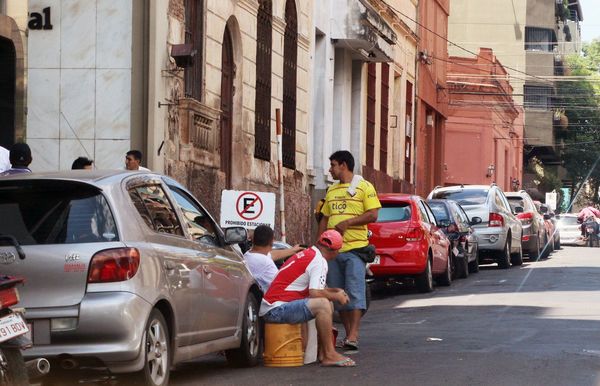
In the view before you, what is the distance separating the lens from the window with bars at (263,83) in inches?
1102

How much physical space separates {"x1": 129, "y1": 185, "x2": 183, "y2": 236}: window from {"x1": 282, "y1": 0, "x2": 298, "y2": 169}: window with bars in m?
19.2

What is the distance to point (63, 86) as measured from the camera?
2117cm

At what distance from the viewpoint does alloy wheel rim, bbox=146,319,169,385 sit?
33.0 ft

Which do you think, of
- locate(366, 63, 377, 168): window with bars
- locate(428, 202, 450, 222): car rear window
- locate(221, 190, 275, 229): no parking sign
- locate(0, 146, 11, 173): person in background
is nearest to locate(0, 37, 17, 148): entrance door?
locate(221, 190, 275, 229): no parking sign

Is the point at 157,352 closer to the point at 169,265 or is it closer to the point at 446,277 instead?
the point at 169,265

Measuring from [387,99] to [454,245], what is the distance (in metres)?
16.2

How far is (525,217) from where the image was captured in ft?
120

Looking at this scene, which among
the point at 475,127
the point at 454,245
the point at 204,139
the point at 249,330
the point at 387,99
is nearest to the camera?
the point at 249,330

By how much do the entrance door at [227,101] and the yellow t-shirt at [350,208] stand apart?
38.5 feet

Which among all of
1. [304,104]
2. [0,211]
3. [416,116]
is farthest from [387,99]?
[0,211]

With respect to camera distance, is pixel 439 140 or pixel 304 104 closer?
pixel 304 104

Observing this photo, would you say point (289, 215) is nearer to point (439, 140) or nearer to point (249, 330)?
point (249, 330)

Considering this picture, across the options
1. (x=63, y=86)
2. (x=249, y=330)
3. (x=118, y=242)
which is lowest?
(x=249, y=330)

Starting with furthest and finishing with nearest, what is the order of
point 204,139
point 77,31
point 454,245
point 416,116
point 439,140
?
point 439,140, point 416,116, point 454,245, point 204,139, point 77,31
